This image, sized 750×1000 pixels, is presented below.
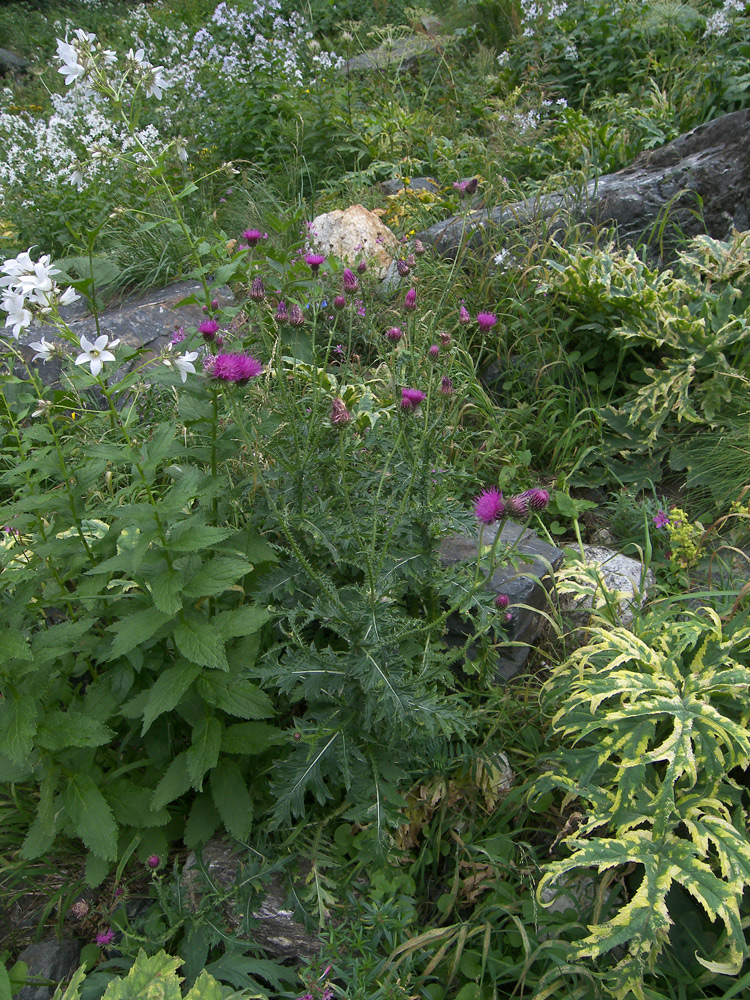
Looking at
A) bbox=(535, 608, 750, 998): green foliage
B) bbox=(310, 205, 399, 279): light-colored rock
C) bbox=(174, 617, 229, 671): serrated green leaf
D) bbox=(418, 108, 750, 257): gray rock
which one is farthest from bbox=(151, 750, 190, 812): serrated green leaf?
bbox=(310, 205, 399, 279): light-colored rock

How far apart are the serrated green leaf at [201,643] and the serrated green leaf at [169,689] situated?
0.12 feet

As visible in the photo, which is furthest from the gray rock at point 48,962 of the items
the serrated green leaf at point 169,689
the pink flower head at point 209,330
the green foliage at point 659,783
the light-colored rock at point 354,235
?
the light-colored rock at point 354,235

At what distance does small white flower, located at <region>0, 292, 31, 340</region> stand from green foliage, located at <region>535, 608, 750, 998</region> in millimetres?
1673

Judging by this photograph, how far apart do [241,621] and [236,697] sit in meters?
0.18

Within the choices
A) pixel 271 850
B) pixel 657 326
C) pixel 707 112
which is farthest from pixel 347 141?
pixel 271 850

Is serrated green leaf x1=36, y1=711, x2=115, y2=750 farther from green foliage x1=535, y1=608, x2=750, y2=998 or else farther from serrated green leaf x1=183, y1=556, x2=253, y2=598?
green foliage x1=535, y1=608, x2=750, y2=998

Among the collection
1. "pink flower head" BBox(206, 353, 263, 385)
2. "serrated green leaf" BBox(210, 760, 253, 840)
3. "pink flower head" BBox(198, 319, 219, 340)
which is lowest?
"serrated green leaf" BBox(210, 760, 253, 840)

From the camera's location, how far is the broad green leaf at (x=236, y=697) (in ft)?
5.29

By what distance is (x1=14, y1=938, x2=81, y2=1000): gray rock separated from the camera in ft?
5.41

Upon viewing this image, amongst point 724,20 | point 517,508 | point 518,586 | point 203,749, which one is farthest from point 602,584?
point 724,20

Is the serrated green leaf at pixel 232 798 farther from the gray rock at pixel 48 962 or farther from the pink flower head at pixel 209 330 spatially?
the pink flower head at pixel 209 330

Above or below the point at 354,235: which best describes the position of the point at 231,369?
above

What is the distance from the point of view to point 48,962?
1692mm

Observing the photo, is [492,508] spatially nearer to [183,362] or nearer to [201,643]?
[201,643]
